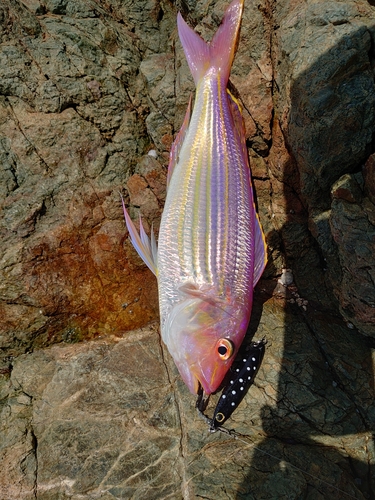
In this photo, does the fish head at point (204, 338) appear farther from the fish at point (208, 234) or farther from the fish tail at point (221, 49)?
the fish tail at point (221, 49)

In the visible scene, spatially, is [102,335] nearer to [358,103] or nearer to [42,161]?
[42,161]

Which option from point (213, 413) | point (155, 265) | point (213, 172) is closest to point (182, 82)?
point (213, 172)

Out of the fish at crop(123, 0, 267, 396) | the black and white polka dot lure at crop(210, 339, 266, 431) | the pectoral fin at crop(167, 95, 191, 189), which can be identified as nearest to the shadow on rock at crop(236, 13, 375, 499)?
the black and white polka dot lure at crop(210, 339, 266, 431)

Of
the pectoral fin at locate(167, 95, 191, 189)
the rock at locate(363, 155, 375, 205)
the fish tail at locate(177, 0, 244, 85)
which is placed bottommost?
the rock at locate(363, 155, 375, 205)

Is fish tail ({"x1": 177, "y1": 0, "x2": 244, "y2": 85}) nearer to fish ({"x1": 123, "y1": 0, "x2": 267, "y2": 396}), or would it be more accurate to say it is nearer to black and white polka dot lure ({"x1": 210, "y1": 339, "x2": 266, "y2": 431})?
fish ({"x1": 123, "y1": 0, "x2": 267, "y2": 396})

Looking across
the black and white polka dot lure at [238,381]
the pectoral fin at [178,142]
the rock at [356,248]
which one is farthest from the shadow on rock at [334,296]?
the pectoral fin at [178,142]

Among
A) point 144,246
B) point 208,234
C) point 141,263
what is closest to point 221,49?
point 208,234
